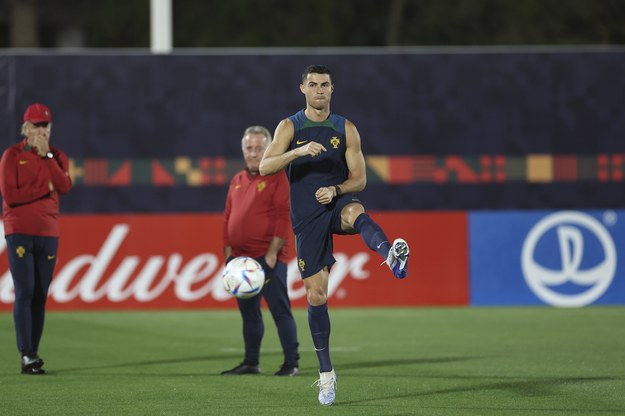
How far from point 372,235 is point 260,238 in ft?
8.02

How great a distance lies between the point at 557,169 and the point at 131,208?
6183mm

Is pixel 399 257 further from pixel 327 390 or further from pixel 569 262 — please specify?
pixel 569 262

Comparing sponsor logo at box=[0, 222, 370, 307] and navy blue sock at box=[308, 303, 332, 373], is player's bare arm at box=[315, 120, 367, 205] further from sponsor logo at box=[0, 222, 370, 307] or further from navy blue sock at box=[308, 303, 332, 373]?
sponsor logo at box=[0, 222, 370, 307]

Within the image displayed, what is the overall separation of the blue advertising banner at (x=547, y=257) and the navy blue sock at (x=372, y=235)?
968 centimetres

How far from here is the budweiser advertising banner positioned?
Answer: 1816cm

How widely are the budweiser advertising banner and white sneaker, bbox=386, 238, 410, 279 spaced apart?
30.9 ft

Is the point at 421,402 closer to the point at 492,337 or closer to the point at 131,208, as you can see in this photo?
the point at 492,337

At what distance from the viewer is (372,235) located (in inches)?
349

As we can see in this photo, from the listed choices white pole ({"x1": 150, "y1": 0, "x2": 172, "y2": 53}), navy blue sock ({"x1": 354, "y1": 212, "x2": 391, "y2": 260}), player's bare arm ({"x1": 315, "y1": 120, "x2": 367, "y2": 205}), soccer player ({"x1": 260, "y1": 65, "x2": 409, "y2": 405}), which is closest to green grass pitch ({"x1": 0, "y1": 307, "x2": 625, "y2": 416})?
soccer player ({"x1": 260, "y1": 65, "x2": 409, "y2": 405})

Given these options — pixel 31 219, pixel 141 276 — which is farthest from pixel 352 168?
pixel 141 276

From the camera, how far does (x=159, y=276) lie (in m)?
18.3

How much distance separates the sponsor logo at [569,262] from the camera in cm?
1825

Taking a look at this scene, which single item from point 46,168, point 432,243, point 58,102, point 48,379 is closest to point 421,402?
point 48,379

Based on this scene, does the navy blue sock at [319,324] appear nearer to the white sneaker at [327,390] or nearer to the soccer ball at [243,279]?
the white sneaker at [327,390]
